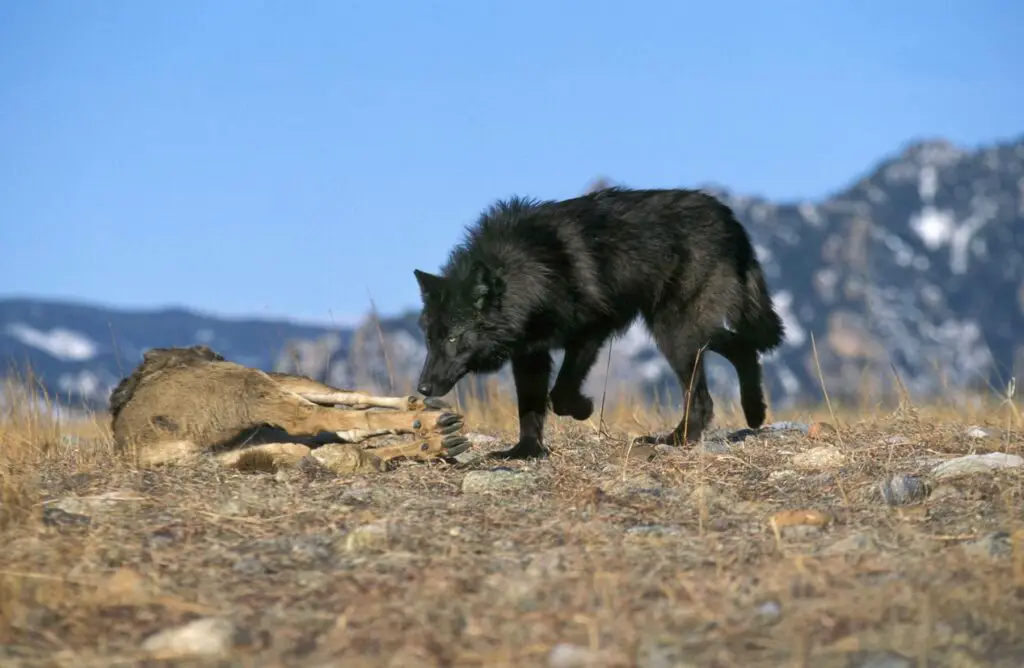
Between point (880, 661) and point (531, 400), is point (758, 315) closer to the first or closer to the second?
point (531, 400)

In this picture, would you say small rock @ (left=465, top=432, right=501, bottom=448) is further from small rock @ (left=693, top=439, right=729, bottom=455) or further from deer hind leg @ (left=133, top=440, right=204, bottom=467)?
deer hind leg @ (left=133, top=440, right=204, bottom=467)

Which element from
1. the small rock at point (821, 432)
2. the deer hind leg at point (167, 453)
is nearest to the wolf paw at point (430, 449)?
the deer hind leg at point (167, 453)

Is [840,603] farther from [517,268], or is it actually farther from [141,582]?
[517,268]

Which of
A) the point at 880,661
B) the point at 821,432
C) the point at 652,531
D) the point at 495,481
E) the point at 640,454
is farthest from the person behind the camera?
the point at 821,432

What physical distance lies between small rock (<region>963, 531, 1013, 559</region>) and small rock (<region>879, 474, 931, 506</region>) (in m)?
1.12

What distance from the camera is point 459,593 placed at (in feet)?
11.9

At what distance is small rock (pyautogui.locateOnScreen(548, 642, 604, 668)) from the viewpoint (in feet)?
9.79

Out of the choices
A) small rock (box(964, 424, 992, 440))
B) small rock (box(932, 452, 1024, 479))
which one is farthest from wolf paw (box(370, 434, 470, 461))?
small rock (box(964, 424, 992, 440))

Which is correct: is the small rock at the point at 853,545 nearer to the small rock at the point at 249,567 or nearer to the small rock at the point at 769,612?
the small rock at the point at 769,612

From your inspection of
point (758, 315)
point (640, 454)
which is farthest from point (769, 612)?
point (758, 315)

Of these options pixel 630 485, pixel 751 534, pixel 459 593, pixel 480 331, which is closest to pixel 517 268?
pixel 480 331

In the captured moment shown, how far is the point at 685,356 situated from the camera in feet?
24.6

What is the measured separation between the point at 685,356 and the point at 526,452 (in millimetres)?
1326

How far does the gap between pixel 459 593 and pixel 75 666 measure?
1.12 meters
